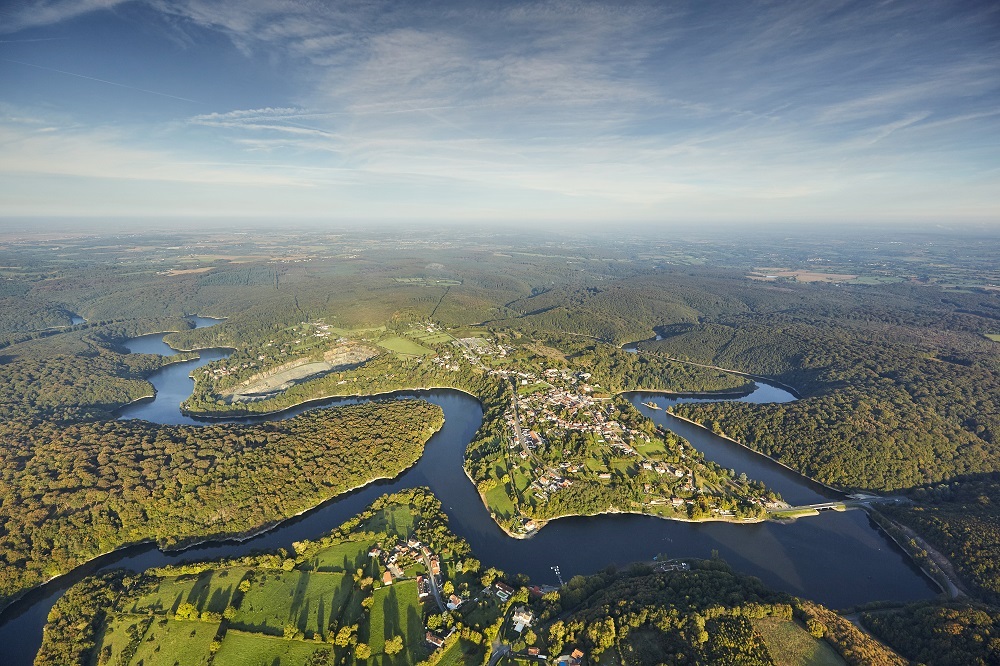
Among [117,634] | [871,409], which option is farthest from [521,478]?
[871,409]

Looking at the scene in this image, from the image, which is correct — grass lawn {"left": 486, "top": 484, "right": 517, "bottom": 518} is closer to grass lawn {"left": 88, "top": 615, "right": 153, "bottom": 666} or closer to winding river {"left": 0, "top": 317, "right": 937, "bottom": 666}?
winding river {"left": 0, "top": 317, "right": 937, "bottom": 666}

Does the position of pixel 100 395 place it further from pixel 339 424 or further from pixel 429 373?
pixel 429 373

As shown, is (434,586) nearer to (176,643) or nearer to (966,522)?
(176,643)

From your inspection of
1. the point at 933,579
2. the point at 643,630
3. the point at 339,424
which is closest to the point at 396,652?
the point at 643,630

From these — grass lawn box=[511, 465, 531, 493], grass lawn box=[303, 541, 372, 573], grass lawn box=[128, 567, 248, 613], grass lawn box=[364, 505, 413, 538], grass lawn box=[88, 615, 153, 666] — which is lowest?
grass lawn box=[88, 615, 153, 666]

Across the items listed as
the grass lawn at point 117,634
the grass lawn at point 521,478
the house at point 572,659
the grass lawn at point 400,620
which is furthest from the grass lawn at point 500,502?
the grass lawn at point 117,634

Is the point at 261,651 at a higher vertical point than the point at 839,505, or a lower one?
higher

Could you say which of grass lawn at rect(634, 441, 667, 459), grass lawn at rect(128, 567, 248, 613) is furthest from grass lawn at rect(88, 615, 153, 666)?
grass lawn at rect(634, 441, 667, 459)
